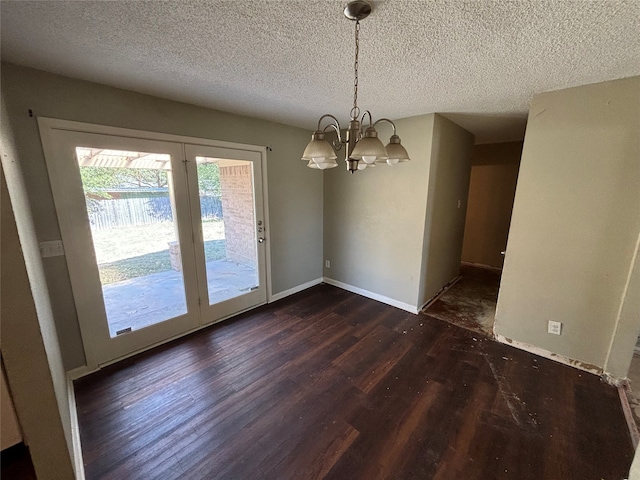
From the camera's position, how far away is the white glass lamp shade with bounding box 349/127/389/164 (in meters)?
1.31

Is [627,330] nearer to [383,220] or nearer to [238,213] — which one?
[383,220]

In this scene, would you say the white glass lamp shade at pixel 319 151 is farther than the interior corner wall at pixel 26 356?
Yes

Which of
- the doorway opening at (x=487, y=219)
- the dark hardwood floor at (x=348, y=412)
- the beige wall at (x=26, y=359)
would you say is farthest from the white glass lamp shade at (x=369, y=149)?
the doorway opening at (x=487, y=219)

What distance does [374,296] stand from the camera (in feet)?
12.2

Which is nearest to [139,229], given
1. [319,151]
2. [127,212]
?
[127,212]

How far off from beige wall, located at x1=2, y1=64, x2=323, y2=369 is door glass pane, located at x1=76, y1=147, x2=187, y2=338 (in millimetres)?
242

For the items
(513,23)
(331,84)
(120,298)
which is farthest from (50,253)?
(513,23)

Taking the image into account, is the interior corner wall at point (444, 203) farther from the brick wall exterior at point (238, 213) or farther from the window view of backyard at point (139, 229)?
the window view of backyard at point (139, 229)

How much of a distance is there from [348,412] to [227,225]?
2281 millimetres

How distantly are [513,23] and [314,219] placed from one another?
3.09 meters

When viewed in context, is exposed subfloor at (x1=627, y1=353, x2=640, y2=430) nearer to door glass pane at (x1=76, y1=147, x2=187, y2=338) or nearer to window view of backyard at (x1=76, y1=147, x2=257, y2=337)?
window view of backyard at (x1=76, y1=147, x2=257, y2=337)

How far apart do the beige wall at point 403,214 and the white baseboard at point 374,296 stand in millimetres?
38

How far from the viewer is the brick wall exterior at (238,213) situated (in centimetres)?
297

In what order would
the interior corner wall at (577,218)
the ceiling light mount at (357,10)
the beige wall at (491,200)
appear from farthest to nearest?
the beige wall at (491,200)
the interior corner wall at (577,218)
the ceiling light mount at (357,10)
